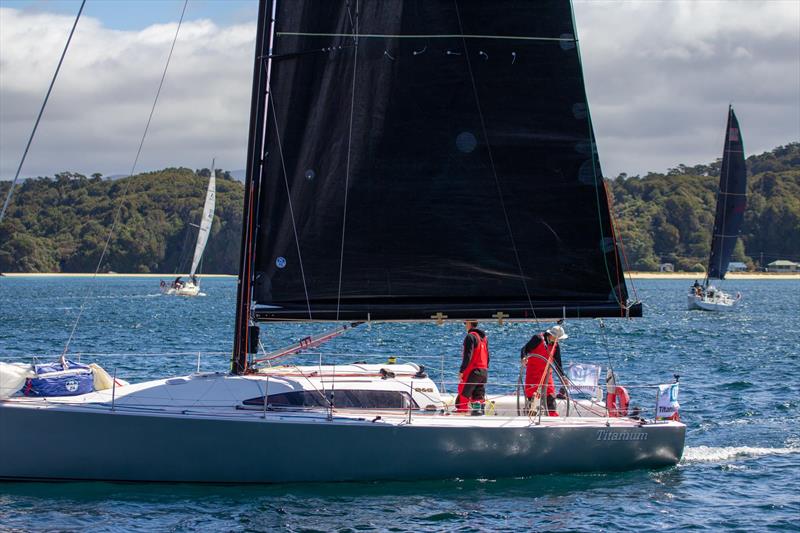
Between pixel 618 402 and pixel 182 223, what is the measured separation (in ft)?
476

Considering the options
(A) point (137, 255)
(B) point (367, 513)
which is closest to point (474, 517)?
(B) point (367, 513)

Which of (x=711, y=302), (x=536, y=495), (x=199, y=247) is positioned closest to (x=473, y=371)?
(x=536, y=495)

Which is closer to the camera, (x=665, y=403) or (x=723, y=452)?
(x=665, y=403)

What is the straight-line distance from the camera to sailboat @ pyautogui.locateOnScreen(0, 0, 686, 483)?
15.6 metres

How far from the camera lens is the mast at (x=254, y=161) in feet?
51.1

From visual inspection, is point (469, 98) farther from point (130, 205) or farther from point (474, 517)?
point (130, 205)

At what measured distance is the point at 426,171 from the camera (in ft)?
53.3

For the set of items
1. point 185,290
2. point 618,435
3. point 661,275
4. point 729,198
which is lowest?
point 185,290

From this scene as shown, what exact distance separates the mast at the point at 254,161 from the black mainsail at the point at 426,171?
0.03m

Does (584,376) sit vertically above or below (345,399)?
above

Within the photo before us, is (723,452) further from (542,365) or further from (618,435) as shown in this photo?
(542,365)

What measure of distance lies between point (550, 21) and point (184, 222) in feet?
478

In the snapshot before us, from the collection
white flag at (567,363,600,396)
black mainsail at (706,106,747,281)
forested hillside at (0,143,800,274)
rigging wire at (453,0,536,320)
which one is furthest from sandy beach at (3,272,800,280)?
rigging wire at (453,0,536,320)

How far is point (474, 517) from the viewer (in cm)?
1427
